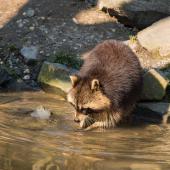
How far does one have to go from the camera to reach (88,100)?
796 centimetres

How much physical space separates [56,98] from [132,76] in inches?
61.7

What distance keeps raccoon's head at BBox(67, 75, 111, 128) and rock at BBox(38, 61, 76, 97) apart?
1.72 meters

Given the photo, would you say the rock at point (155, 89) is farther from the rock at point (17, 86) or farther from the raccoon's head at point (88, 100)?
the rock at point (17, 86)

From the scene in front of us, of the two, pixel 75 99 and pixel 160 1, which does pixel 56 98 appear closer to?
pixel 75 99

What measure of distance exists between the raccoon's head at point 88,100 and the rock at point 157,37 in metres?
2.74

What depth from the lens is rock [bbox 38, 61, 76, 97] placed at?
32.3ft

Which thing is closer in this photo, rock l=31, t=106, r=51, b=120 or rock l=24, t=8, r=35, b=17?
rock l=31, t=106, r=51, b=120

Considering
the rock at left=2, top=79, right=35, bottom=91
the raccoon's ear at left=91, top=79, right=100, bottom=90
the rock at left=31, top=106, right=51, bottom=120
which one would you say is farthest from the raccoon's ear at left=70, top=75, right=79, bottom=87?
the rock at left=2, top=79, right=35, bottom=91

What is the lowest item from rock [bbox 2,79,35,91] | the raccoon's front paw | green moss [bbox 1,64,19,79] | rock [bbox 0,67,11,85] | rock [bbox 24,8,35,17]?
rock [bbox 2,79,35,91]

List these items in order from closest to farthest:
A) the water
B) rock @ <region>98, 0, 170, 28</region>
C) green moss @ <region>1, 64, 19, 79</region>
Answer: the water, green moss @ <region>1, 64, 19, 79</region>, rock @ <region>98, 0, 170, 28</region>

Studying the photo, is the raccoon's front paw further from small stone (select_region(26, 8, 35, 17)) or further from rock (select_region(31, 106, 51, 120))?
small stone (select_region(26, 8, 35, 17))

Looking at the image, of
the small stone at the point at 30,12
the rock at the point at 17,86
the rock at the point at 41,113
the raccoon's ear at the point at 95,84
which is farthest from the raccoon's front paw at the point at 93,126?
the small stone at the point at 30,12

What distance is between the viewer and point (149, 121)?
894cm

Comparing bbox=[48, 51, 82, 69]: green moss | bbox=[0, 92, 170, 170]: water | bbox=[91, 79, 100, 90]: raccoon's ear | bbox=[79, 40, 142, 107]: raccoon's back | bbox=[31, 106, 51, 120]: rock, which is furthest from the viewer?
bbox=[48, 51, 82, 69]: green moss
